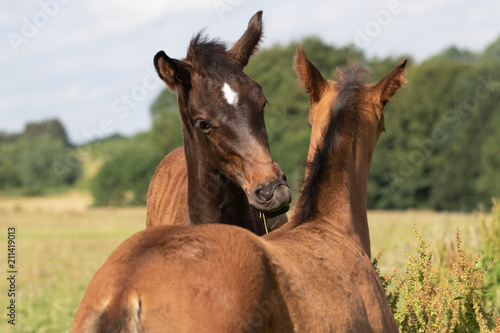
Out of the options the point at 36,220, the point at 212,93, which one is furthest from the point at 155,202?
the point at 36,220

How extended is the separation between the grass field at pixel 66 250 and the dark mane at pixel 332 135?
1.23 meters

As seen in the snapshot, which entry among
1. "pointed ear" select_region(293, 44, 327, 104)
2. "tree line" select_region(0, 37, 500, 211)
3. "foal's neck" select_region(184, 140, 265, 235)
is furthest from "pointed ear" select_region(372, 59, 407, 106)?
"tree line" select_region(0, 37, 500, 211)

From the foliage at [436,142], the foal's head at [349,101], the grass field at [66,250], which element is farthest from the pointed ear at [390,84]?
the foliage at [436,142]

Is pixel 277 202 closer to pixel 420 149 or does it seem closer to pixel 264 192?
pixel 264 192

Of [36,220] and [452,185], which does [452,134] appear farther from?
[36,220]

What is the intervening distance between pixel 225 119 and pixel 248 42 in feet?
3.73

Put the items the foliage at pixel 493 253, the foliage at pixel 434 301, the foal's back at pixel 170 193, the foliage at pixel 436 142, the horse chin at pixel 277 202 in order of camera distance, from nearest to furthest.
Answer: the horse chin at pixel 277 202, the foliage at pixel 434 301, the foal's back at pixel 170 193, the foliage at pixel 493 253, the foliage at pixel 436 142

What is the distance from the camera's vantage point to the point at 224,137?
4.49m

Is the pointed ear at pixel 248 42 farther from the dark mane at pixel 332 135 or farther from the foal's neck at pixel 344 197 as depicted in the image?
the foal's neck at pixel 344 197

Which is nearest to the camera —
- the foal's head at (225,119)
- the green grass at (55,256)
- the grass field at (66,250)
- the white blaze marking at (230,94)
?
the foal's head at (225,119)

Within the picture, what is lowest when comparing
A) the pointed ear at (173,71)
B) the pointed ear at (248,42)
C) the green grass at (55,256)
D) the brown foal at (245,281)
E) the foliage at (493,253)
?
the green grass at (55,256)

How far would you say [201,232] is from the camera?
8.50 feet

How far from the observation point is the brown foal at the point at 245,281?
91.0 inches

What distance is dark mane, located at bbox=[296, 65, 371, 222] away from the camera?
12.4 ft
